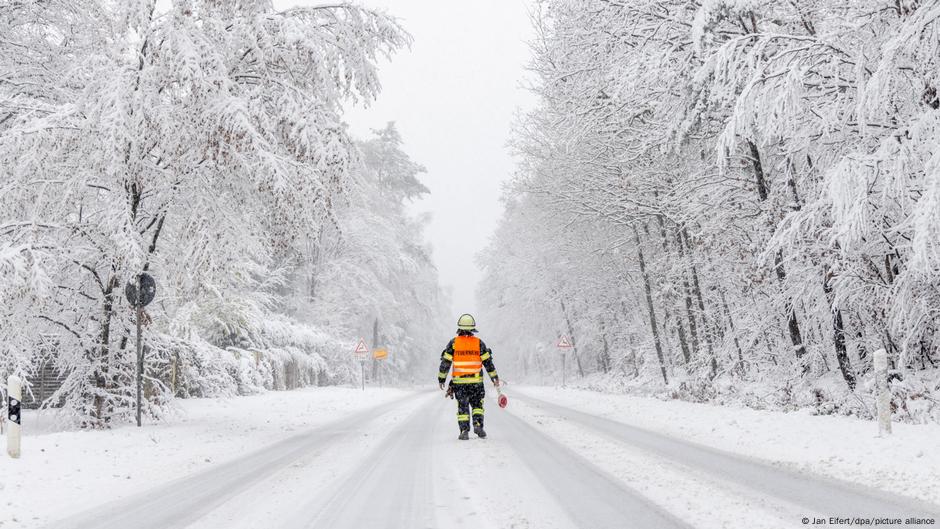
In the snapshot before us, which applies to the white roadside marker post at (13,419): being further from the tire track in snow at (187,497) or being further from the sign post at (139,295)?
the sign post at (139,295)

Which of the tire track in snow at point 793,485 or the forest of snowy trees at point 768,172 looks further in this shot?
the forest of snowy trees at point 768,172

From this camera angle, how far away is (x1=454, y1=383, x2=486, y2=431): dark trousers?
9.80 metres

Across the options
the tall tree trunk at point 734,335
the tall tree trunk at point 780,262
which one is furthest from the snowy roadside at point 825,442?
the tall tree trunk at point 734,335

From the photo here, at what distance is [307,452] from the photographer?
898 centimetres

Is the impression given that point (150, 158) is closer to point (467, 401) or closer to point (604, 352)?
point (467, 401)

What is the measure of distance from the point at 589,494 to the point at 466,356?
4.55m

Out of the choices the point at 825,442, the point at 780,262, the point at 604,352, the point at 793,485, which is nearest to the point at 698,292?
the point at 780,262

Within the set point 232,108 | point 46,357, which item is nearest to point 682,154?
point 232,108

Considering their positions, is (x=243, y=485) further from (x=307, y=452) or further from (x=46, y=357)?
(x=46, y=357)

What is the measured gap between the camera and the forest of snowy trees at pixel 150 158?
9609 millimetres

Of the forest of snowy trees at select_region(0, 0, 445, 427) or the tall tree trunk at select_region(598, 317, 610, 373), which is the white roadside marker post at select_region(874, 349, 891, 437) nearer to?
the forest of snowy trees at select_region(0, 0, 445, 427)

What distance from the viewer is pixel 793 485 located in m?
5.68

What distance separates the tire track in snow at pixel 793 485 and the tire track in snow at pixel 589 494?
108 cm

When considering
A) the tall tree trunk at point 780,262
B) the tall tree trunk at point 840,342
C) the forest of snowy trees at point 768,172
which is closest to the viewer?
the forest of snowy trees at point 768,172
